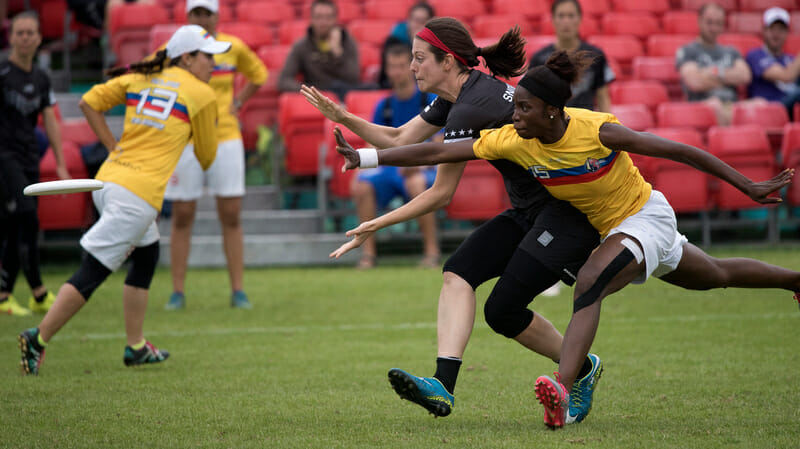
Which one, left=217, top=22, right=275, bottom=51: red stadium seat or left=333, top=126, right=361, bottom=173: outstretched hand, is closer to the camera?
left=333, top=126, right=361, bottom=173: outstretched hand

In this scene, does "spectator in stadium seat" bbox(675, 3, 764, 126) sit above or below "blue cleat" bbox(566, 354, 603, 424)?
above

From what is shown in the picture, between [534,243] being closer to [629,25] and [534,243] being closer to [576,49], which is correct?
[576,49]

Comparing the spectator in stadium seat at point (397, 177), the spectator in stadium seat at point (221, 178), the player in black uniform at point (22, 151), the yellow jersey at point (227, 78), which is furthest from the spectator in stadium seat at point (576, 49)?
the player in black uniform at point (22, 151)

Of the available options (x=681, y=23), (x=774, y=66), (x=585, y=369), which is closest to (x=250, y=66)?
(x=585, y=369)

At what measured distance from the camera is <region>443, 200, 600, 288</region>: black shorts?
4.20 m

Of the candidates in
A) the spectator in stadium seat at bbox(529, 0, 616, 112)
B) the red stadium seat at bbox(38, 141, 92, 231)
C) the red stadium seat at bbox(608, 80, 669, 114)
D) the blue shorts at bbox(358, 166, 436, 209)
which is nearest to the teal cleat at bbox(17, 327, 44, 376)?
the spectator in stadium seat at bbox(529, 0, 616, 112)

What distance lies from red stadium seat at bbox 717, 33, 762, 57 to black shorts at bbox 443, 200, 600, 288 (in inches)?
410

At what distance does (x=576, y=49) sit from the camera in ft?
25.6

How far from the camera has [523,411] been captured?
14.6 ft

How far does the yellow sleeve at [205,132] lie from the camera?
5.94m

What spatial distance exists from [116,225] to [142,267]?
1.45 feet

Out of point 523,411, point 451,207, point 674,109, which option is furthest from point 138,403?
point 674,109

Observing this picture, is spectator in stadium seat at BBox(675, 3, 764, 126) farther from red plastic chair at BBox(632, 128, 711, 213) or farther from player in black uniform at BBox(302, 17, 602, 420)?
player in black uniform at BBox(302, 17, 602, 420)

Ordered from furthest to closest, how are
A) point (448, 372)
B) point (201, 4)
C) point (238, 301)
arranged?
1. point (238, 301)
2. point (201, 4)
3. point (448, 372)
